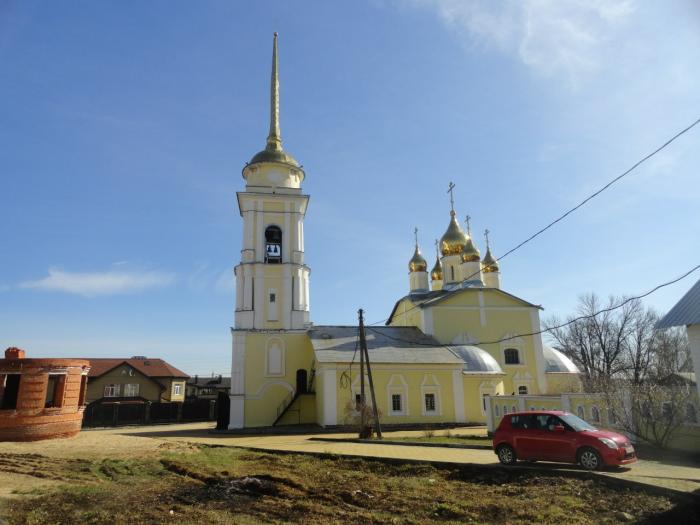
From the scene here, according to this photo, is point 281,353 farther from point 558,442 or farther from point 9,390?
point 558,442

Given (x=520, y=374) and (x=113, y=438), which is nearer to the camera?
(x=113, y=438)

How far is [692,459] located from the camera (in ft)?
36.8

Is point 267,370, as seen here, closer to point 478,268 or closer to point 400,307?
point 400,307

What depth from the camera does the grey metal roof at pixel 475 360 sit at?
2802 centimetres

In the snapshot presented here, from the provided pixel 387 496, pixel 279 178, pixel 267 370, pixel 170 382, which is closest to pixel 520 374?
pixel 267 370

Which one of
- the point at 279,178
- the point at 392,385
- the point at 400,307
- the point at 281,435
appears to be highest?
the point at 279,178

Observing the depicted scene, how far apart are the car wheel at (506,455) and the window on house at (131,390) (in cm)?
3834

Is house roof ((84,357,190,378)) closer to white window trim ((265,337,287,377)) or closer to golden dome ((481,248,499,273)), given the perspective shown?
white window trim ((265,337,287,377))

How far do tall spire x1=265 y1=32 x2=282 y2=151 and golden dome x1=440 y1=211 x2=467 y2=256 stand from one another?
14770 millimetres

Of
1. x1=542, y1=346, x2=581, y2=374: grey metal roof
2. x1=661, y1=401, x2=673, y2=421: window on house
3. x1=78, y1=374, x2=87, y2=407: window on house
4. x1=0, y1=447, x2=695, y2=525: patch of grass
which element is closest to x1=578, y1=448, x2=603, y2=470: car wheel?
x1=0, y1=447, x2=695, y2=525: patch of grass

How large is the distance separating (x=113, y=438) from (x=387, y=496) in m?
14.8

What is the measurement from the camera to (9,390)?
1920cm

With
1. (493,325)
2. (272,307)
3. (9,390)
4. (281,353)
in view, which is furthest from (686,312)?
(9,390)

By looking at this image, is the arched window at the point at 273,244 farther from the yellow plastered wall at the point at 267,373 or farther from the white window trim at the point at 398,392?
the white window trim at the point at 398,392
